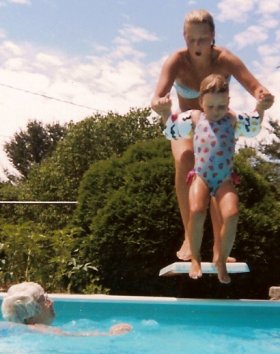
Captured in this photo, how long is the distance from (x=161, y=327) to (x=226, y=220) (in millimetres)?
1603

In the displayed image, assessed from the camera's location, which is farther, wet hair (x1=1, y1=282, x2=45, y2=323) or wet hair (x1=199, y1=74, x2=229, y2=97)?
wet hair (x1=199, y1=74, x2=229, y2=97)

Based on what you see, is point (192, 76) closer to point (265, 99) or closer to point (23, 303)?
point (265, 99)

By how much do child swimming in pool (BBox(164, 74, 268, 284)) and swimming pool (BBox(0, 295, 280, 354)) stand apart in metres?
0.56

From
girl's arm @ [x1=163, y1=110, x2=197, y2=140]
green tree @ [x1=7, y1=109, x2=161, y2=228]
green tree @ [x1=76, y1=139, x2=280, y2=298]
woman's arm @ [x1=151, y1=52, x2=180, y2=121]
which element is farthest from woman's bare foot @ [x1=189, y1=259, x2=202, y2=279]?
green tree @ [x1=7, y1=109, x2=161, y2=228]

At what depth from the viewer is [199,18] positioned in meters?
4.58

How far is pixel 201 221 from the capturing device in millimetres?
4305

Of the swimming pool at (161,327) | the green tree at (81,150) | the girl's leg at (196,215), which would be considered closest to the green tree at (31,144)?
the green tree at (81,150)

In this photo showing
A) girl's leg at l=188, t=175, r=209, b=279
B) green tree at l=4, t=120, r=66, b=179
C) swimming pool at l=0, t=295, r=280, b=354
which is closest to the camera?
swimming pool at l=0, t=295, r=280, b=354

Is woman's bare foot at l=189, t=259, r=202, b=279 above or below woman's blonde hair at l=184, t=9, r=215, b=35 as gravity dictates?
below

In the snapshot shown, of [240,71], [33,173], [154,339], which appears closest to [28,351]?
[154,339]

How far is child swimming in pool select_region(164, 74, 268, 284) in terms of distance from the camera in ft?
14.0

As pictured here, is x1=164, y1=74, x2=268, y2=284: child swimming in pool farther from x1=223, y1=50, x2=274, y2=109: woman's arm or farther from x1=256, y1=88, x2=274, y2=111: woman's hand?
x1=223, y1=50, x2=274, y2=109: woman's arm

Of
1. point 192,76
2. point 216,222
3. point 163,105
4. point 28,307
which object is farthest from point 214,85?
point 28,307

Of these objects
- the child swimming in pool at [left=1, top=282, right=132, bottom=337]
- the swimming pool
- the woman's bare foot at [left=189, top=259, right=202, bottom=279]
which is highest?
the woman's bare foot at [left=189, top=259, right=202, bottom=279]
